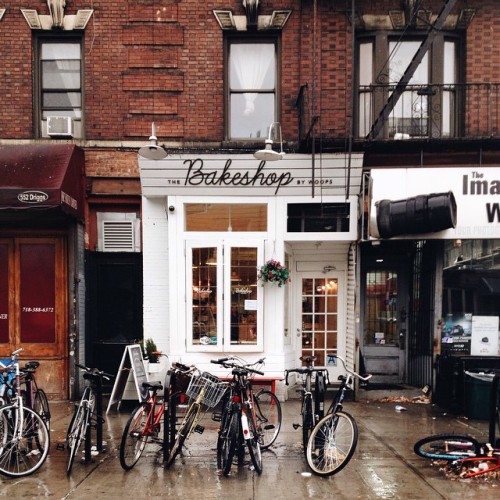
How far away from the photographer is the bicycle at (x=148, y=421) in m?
6.16

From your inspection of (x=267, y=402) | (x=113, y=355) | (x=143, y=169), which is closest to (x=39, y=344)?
(x=113, y=355)

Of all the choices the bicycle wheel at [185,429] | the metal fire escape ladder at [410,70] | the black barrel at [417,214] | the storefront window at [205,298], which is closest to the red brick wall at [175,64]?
the metal fire escape ladder at [410,70]

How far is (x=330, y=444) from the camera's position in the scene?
19.8 ft

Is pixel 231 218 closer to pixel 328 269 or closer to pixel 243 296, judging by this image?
pixel 243 296

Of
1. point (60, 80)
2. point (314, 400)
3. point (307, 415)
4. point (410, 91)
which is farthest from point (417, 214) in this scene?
point (60, 80)

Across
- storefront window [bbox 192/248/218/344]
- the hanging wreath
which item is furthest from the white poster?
storefront window [bbox 192/248/218/344]

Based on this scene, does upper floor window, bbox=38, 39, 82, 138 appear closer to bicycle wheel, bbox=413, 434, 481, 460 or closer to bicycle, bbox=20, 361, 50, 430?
bicycle, bbox=20, 361, 50, 430

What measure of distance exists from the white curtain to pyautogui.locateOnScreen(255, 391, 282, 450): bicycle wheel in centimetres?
545

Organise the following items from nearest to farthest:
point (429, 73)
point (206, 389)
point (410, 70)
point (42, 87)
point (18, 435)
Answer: point (18, 435), point (206, 389), point (410, 70), point (429, 73), point (42, 87)

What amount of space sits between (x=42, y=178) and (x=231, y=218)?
131 inches

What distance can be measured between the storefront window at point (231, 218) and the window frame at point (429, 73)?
2.38 m

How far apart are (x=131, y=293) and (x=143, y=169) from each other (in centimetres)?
241

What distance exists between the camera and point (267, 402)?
24.7 feet

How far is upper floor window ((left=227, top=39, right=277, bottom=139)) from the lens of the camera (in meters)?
10.2
